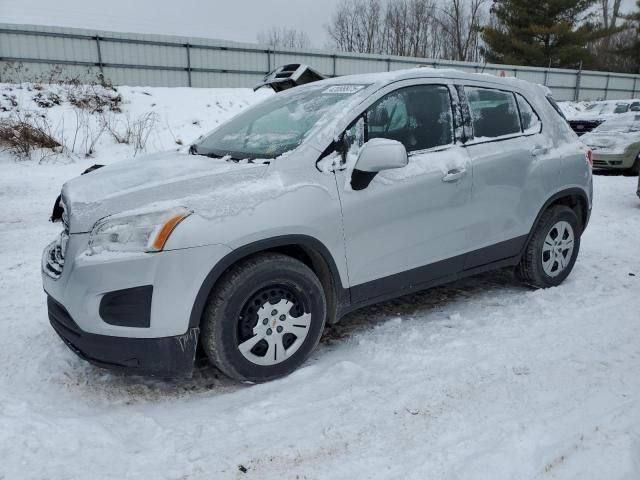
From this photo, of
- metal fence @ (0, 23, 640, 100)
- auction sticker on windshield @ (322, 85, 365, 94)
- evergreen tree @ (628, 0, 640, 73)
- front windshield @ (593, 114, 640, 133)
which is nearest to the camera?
auction sticker on windshield @ (322, 85, 365, 94)

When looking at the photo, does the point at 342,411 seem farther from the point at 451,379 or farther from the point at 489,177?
the point at 489,177

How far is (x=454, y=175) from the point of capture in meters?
3.54

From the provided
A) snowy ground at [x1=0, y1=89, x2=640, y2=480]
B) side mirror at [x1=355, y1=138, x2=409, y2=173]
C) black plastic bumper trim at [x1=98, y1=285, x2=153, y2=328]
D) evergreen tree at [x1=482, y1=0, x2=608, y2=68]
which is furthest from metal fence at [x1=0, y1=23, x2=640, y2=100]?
evergreen tree at [x1=482, y1=0, x2=608, y2=68]

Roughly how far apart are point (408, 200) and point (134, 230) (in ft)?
5.63

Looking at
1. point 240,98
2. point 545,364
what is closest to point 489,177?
point 545,364

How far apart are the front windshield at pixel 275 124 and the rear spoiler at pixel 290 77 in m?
1.05

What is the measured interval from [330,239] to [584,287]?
108 inches

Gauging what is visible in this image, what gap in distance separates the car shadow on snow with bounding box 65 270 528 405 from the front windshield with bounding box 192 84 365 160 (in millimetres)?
1384

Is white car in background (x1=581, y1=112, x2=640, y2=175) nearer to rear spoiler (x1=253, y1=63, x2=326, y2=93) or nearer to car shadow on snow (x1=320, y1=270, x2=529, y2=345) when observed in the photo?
car shadow on snow (x1=320, y1=270, x2=529, y2=345)

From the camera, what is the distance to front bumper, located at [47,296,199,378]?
2619mm

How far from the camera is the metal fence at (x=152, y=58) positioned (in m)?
15.3

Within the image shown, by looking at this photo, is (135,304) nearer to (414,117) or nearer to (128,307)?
(128,307)

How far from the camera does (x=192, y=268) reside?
102 inches

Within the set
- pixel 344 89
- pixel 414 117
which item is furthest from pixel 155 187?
pixel 414 117
